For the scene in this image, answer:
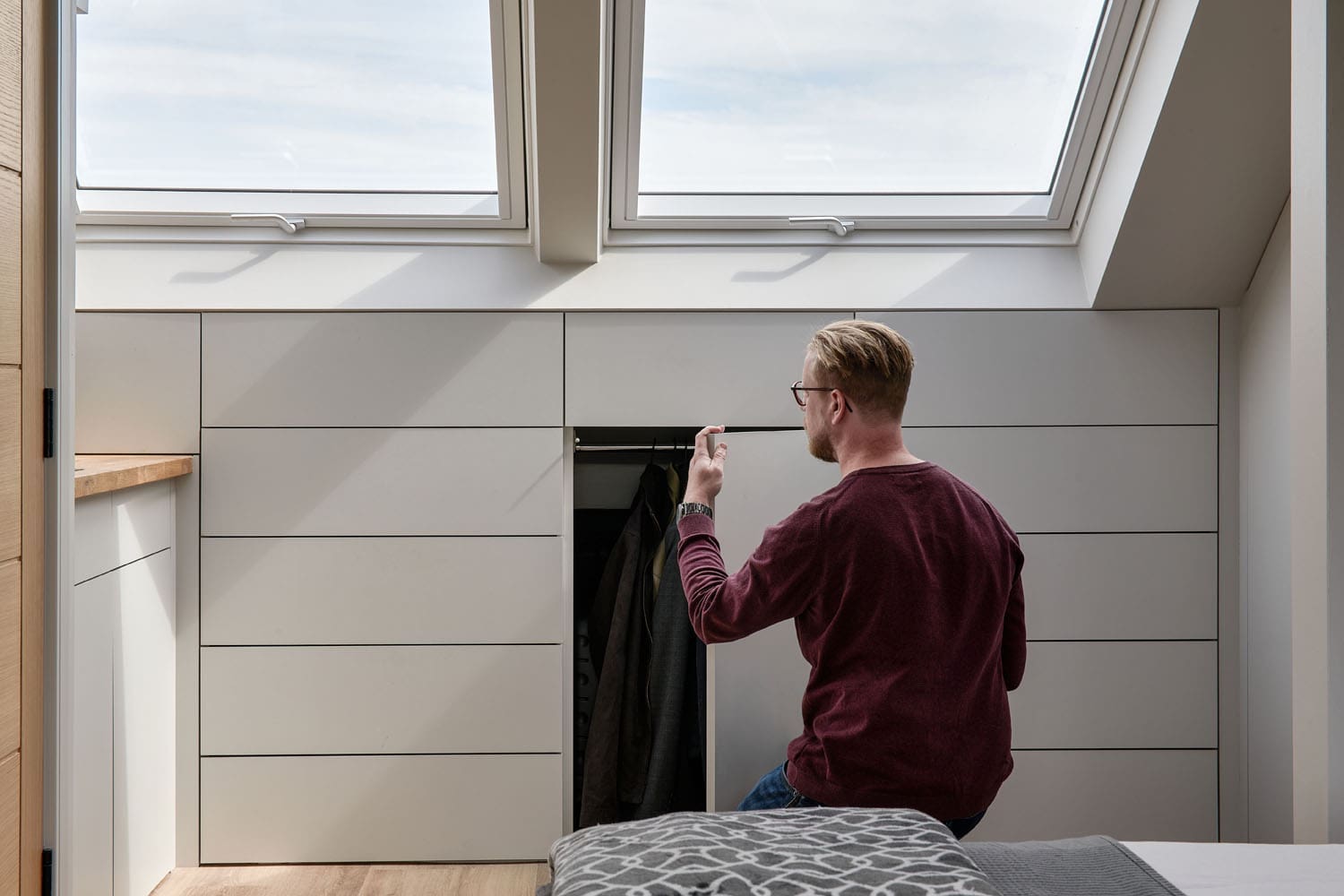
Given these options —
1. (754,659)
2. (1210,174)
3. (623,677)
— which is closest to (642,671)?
(623,677)

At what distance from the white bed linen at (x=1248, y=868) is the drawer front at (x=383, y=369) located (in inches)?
Answer: 68.5

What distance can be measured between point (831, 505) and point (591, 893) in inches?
26.7

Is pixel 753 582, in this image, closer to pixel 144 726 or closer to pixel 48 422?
pixel 48 422

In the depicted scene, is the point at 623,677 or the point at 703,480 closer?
the point at 703,480

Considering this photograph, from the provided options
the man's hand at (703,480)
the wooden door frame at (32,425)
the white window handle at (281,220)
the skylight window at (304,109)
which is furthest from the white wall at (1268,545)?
the wooden door frame at (32,425)

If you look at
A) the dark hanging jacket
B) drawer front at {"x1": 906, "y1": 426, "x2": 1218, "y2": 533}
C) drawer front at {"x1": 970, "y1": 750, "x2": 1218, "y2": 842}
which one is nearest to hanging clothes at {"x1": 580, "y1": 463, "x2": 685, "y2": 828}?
the dark hanging jacket

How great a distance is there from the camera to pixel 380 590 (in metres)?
2.61

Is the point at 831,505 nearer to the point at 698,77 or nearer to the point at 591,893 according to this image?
the point at 591,893

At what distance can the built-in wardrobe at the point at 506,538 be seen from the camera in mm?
2578

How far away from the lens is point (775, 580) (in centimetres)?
150

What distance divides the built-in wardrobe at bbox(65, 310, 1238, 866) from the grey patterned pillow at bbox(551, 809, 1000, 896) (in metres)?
1.50

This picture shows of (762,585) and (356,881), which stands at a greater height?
(762,585)

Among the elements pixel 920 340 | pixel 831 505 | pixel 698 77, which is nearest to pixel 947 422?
pixel 920 340

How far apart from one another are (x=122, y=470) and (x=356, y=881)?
45.1 inches
